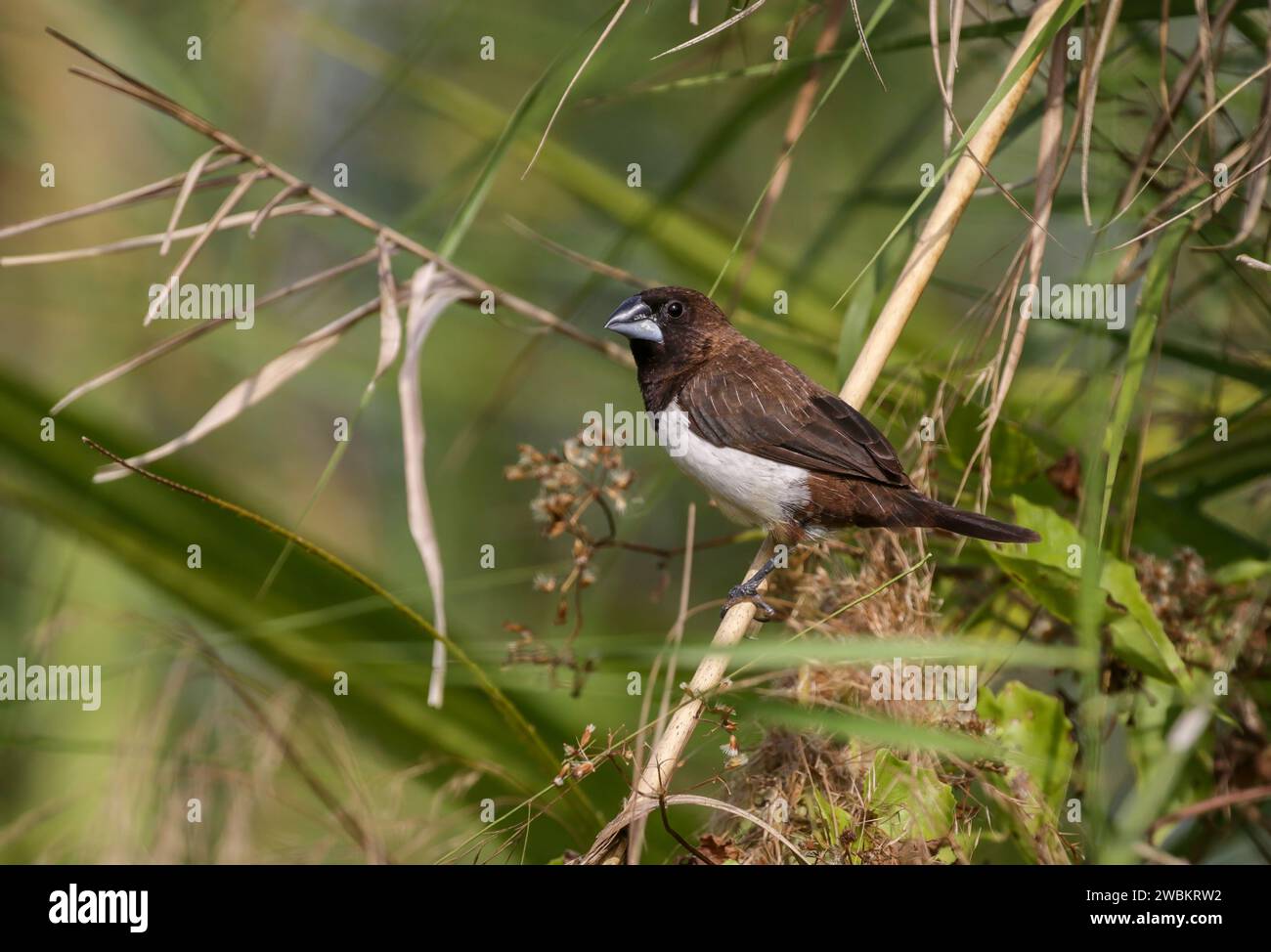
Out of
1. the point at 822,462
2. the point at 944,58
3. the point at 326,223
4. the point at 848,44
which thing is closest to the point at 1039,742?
the point at 822,462

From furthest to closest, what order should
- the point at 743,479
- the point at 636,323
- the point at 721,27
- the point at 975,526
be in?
the point at 636,323, the point at 743,479, the point at 975,526, the point at 721,27

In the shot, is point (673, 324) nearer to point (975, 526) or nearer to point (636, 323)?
point (636, 323)

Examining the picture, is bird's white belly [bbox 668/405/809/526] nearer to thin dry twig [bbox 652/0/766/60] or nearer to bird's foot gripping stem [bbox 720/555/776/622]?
bird's foot gripping stem [bbox 720/555/776/622]

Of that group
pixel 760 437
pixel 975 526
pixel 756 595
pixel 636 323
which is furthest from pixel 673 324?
pixel 975 526

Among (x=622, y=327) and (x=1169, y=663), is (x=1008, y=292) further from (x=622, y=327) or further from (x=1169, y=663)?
(x=622, y=327)

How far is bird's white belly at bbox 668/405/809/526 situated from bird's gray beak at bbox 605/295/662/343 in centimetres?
35

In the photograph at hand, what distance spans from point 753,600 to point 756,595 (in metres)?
0.04

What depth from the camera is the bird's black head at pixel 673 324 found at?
127 inches

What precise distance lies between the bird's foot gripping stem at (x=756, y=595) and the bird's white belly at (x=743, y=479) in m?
0.15

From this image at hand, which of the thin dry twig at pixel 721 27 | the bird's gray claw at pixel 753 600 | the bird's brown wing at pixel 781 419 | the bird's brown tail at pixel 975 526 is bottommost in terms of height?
the bird's gray claw at pixel 753 600

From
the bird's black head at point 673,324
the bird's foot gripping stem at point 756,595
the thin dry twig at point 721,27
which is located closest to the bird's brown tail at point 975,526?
the bird's foot gripping stem at point 756,595

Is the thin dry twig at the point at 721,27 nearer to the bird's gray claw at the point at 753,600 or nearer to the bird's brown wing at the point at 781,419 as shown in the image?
the bird's brown wing at the point at 781,419

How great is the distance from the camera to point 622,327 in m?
3.21

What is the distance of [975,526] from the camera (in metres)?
2.38
